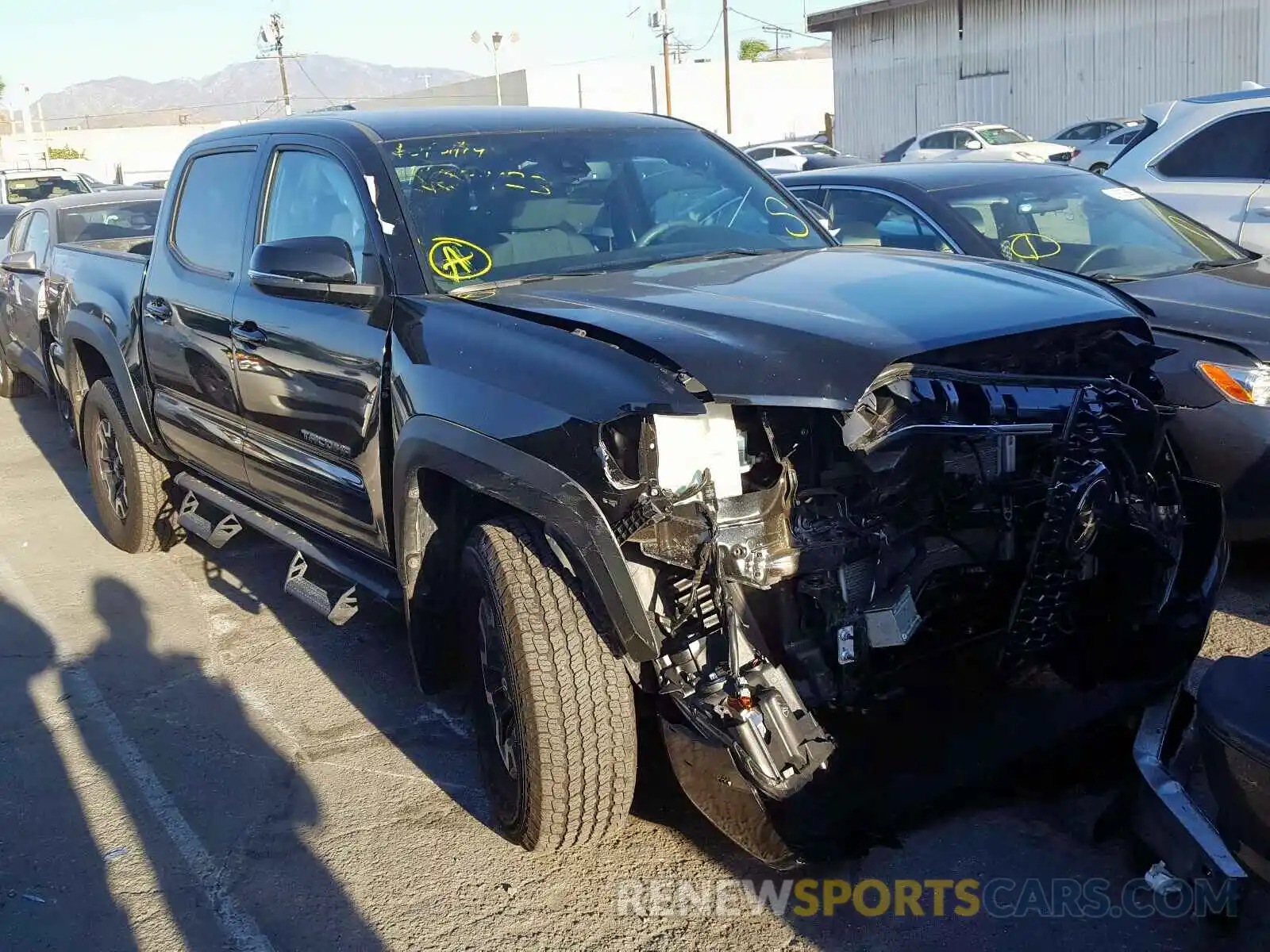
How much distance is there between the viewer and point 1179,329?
4699 mm

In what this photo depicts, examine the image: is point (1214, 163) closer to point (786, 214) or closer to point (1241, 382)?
point (1241, 382)

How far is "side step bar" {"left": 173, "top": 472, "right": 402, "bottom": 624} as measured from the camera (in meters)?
4.04

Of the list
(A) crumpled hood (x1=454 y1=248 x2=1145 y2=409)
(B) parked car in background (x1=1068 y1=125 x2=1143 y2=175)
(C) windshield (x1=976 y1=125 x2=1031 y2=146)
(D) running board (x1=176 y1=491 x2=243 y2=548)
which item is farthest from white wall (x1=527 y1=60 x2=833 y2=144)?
(A) crumpled hood (x1=454 y1=248 x2=1145 y2=409)

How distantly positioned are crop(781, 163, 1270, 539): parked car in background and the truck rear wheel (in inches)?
96.0

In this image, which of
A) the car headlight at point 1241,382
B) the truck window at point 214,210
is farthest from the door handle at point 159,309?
the car headlight at point 1241,382

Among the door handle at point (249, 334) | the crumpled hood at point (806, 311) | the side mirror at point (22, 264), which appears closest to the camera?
the crumpled hood at point (806, 311)

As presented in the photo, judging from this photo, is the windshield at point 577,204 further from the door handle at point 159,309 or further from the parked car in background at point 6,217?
the parked car in background at point 6,217

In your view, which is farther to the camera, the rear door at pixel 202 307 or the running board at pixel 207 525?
the running board at pixel 207 525

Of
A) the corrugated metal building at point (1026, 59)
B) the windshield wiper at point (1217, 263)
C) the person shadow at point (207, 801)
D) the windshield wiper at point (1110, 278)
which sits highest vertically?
the corrugated metal building at point (1026, 59)

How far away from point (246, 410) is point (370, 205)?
107cm

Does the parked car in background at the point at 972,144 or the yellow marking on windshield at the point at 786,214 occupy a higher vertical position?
the parked car in background at the point at 972,144

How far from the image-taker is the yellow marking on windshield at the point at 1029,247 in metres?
5.91

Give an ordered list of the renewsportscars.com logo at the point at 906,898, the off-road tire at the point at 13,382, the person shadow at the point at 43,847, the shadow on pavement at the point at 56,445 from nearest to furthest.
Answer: the renewsportscars.com logo at the point at 906,898 → the person shadow at the point at 43,847 → the shadow on pavement at the point at 56,445 → the off-road tire at the point at 13,382

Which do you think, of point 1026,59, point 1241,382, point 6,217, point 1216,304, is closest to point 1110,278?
point 1216,304
